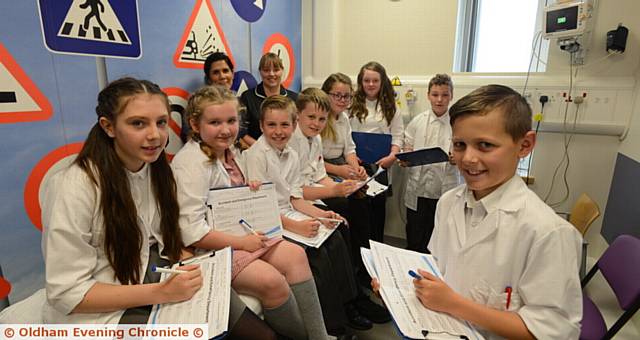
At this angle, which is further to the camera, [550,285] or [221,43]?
[221,43]

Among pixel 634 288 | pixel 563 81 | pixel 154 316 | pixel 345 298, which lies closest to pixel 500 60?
pixel 563 81

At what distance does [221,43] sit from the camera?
7.39ft

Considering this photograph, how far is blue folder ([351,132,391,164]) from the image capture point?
2596 millimetres

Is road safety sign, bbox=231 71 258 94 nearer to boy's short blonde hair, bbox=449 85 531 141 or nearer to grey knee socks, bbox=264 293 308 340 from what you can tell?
grey knee socks, bbox=264 293 308 340

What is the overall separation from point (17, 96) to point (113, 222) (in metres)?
0.69

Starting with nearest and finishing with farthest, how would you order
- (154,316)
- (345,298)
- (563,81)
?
(154,316), (345,298), (563,81)

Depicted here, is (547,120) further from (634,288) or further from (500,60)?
(634,288)

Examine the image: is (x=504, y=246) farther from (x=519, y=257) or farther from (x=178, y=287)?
(x=178, y=287)

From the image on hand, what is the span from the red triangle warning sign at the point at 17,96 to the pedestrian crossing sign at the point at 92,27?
159 mm

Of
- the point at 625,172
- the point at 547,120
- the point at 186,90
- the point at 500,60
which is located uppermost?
the point at 500,60

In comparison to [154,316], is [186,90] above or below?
above

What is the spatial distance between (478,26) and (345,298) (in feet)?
8.50

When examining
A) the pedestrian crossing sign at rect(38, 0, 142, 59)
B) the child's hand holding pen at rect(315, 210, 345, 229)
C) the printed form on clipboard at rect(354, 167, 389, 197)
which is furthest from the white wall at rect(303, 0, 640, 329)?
the pedestrian crossing sign at rect(38, 0, 142, 59)

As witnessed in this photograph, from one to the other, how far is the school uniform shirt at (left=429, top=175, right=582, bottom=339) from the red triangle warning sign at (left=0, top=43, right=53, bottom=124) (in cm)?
157
